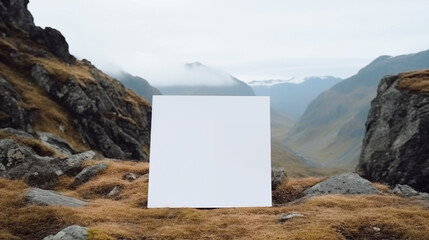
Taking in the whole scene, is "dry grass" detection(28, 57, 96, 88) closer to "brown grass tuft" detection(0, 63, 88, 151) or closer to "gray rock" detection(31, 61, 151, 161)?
"gray rock" detection(31, 61, 151, 161)

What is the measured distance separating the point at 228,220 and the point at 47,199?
11.7 meters

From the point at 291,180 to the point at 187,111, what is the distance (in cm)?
1570

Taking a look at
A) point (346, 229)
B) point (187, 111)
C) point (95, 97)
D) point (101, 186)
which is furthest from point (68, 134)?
point (346, 229)

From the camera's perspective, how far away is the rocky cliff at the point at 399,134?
4134 centimetres

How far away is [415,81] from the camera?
48.4 metres

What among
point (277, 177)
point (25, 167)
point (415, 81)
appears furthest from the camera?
point (415, 81)

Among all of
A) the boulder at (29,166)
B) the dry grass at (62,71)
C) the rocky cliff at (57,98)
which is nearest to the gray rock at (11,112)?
the rocky cliff at (57,98)

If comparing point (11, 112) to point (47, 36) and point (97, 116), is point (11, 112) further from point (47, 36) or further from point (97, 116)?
point (47, 36)

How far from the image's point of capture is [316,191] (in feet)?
105

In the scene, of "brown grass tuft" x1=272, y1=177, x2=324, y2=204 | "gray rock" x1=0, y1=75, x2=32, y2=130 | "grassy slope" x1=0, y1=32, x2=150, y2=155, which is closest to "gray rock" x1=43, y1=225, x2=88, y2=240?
"brown grass tuft" x1=272, y1=177, x2=324, y2=204

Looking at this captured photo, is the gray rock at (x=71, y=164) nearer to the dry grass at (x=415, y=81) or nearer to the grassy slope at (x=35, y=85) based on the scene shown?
the grassy slope at (x=35, y=85)

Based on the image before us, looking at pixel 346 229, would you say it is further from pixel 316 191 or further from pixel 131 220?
pixel 131 220

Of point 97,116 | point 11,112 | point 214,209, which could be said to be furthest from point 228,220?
point 97,116

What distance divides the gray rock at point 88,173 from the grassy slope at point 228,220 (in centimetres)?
670
